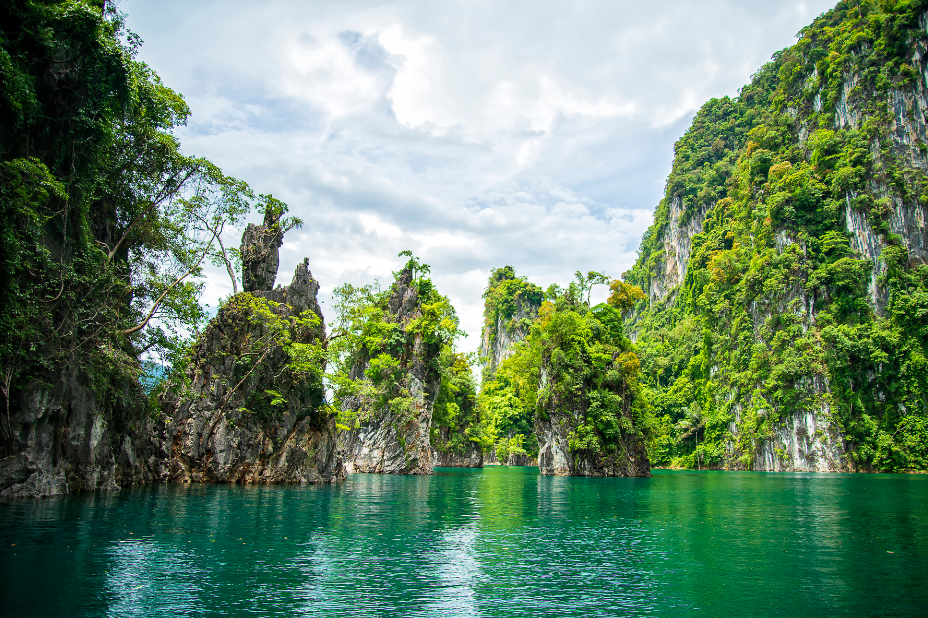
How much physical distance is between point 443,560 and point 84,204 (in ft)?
58.7

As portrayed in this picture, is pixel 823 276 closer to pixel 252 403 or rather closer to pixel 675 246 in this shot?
pixel 675 246

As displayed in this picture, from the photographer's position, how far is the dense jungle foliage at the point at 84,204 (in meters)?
16.7

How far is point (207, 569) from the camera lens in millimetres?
10328

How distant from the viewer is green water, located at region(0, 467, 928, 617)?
8.62 m

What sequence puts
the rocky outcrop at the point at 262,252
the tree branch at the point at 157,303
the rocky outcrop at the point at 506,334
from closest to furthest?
1. the tree branch at the point at 157,303
2. the rocky outcrop at the point at 262,252
3. the rocky outcrop at the point at 506,334

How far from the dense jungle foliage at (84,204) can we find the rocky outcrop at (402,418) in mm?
23624

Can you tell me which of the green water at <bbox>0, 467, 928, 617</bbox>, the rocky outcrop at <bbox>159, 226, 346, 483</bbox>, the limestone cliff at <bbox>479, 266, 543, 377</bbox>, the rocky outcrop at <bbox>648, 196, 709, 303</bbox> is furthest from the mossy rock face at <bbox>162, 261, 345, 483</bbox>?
the rocky outcrop at <bbox>648, 196, 709, 303</bbox>

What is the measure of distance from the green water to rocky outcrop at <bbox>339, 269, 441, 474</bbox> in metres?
25.5

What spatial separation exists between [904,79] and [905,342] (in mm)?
29861

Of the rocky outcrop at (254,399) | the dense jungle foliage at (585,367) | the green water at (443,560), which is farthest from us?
the dense jungle foliage at (585,367)

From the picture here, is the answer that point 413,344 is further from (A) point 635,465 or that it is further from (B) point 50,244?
(B) point 50,244

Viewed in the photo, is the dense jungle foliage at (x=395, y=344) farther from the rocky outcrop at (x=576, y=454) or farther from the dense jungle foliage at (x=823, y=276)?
the dense jungle foliage at (x=823, y=276)

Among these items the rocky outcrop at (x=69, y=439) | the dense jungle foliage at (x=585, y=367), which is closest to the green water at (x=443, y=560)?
the rocky outcrop at (x=69, y=439)

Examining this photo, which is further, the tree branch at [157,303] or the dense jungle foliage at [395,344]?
the dense jungle foliage at [395,344]
